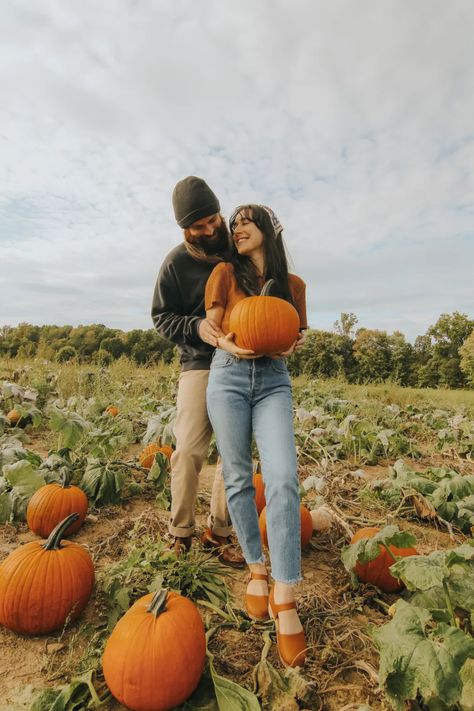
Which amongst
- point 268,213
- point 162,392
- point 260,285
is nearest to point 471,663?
point 260,285

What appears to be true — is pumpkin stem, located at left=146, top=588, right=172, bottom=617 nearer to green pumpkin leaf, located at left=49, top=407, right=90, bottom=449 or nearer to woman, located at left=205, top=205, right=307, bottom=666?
woman, located at left=205, top=205, right=307, bottom=666

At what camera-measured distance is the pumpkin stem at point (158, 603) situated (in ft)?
5.48

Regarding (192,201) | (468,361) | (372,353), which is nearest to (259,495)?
(192,201)

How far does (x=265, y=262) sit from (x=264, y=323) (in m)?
0.42

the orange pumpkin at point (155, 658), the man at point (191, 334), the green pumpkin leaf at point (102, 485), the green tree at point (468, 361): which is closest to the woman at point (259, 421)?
the man at point (191, 334)

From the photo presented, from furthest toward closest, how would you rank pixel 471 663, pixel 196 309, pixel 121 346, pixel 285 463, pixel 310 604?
pixel 121 346, pixel 196 309, pixel 310 604, pixel 285 463, pixel 471 663

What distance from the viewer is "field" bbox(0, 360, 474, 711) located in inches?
57.9

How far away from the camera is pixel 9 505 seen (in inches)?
113

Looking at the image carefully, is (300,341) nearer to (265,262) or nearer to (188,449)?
(265,262)

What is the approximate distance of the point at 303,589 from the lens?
7.59 ft

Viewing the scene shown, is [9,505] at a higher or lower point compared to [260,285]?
lower

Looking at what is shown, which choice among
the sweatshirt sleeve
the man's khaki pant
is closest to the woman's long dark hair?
the sweatshirt sleeve

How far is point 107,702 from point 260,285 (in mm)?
1928

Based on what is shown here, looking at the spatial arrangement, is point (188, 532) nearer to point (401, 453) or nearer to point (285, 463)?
point (285, 463)
